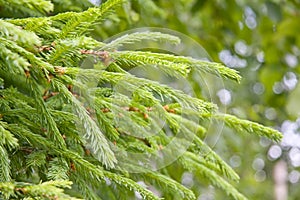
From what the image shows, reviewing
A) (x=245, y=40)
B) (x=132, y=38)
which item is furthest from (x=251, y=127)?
(x=245, y=40)

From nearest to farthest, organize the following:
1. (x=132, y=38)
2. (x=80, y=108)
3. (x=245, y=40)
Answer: (x=80, y=108)
(x=132, y=38)
(x=245, y=40)

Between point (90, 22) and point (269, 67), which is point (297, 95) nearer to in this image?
point (269, 67)

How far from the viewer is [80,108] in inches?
30.4

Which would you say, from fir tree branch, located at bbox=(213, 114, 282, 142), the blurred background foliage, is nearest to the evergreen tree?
fir tree branch, located at bbox=(213, 114, 282, 142)

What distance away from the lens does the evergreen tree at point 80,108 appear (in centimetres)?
74

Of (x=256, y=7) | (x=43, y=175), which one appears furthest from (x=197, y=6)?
(x=43, y=175)

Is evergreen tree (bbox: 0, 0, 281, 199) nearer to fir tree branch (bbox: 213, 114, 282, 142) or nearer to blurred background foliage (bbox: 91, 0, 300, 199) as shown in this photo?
fir tree branch (bbox: 213, 114, 282, 142)

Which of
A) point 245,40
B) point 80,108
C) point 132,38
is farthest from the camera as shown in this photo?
point 245,40

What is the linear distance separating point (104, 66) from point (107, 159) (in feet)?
0.77

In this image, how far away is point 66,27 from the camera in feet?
2.69

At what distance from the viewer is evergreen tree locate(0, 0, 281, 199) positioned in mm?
742

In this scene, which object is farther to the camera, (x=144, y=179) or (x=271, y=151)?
(x=271, y=151)

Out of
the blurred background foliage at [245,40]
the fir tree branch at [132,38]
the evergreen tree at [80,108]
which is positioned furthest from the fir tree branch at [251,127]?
the blurred background foliage at [245,40]

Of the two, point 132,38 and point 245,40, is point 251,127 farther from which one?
point 245,40
